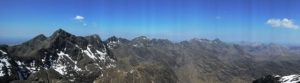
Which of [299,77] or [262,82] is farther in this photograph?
[262,82]

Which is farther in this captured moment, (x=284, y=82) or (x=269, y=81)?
(x=269, y=81)

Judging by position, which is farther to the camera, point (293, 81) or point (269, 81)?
point (269, 81)

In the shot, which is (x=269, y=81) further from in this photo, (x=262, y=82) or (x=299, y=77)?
(x=299, y=77)

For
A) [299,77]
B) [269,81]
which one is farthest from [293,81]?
[269,81]

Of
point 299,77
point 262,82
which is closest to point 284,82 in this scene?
point 299,77

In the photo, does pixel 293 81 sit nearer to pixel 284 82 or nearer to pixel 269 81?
pixel 284 82

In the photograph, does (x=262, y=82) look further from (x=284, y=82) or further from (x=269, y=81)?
(x=284, y=82)

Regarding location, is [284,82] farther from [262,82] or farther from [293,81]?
[262,82]
